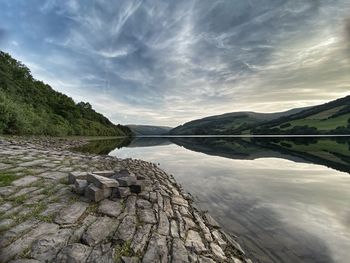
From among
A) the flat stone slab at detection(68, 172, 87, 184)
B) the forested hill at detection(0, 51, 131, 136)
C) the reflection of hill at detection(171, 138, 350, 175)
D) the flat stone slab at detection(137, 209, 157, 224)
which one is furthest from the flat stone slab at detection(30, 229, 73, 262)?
the forested hill at detection(0, 51, 131, 136)

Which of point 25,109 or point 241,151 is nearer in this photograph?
point 241,151

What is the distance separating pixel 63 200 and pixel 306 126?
141 metres

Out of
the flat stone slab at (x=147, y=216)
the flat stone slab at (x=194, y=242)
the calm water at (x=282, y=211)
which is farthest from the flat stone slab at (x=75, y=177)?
the calm water at (x=282, y=211)

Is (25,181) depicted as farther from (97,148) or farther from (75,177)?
(97,148)

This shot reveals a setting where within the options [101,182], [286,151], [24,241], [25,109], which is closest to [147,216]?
[101,182]

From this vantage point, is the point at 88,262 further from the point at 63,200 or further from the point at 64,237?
the point at 63,200

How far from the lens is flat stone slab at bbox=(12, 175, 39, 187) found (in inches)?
248

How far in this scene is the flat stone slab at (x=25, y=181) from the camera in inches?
248

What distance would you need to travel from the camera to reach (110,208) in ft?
17.3

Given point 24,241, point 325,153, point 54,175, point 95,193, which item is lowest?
point 325,153

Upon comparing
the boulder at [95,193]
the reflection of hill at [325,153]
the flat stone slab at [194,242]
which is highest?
the boulder at [95,193]

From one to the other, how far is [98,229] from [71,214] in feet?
2.98

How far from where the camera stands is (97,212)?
16.4 feet

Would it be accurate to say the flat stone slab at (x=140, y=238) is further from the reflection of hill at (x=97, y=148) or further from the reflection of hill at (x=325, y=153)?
the reflection of hill at (x=97, y=148)
